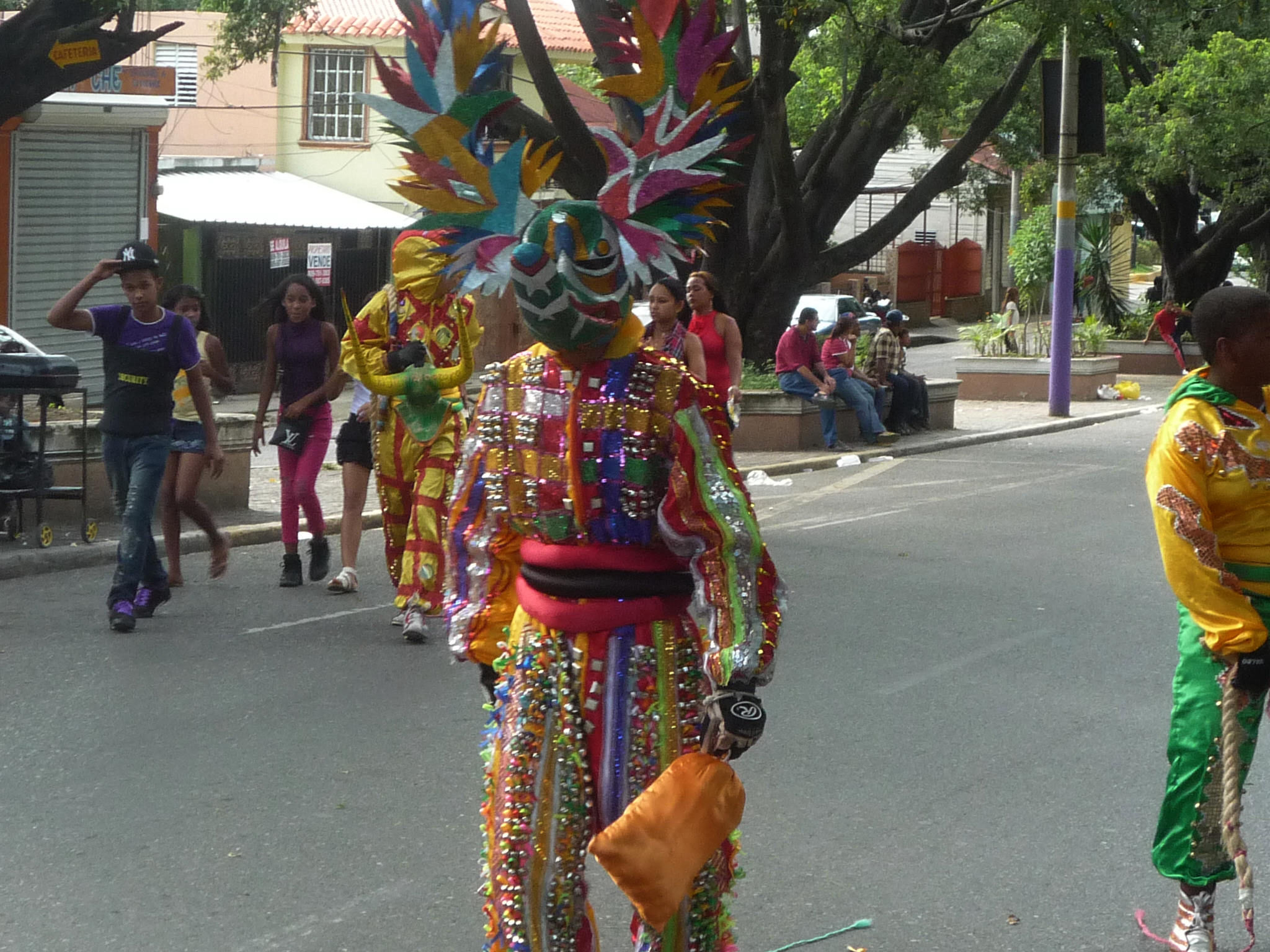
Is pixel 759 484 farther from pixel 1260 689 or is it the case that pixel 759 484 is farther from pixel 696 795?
pixel 696 795

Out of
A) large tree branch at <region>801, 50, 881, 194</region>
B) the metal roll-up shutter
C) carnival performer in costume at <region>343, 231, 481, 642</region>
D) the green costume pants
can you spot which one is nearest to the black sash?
the green costume pants

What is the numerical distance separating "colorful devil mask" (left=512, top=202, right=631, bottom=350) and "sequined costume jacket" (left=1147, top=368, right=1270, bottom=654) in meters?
1.58

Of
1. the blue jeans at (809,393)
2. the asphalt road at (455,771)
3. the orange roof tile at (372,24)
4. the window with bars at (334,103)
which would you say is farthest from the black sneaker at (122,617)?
the window with bars at (334,103)

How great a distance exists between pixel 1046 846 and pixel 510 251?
9.41 feet

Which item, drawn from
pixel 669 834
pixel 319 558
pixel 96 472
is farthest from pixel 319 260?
pixel 669 834

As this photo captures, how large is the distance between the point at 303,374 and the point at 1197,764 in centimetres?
588

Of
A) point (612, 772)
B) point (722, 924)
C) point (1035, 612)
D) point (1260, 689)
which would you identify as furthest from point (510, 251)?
point (1035, 612)

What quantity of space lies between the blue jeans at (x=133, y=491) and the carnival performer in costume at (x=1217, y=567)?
5165 millimetres

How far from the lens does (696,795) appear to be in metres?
3.19

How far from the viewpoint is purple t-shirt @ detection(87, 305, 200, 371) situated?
7.93 m

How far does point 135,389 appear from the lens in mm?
7973

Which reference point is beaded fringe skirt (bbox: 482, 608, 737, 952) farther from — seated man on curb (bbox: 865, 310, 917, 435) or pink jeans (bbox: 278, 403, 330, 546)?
seated man on curb (bbox: 865, 310, 917, 435)

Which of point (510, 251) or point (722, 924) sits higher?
point (510, 251)

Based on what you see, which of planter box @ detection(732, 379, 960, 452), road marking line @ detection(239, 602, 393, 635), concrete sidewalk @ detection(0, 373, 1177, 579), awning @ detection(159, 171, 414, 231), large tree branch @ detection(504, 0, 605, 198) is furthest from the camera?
awning @ detection(159, 171, 414, 231)
